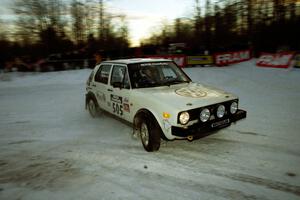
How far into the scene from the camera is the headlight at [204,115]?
150 inches

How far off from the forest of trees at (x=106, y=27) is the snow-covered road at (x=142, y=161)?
2115 centimetres

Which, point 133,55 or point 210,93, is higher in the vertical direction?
point 133,55

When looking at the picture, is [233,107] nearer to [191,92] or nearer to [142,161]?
[191,92]

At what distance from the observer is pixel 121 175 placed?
3510 millimetres

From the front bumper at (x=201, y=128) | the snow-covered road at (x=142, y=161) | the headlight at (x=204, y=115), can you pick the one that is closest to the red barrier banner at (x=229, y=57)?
the snow-covered road at (x=142, y=161)

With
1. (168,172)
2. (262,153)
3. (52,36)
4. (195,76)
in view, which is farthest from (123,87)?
(52,36)

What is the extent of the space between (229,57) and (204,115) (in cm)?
1647

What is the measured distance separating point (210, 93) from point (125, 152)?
1.95m

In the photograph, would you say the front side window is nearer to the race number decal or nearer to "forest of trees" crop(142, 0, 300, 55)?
the race number decal

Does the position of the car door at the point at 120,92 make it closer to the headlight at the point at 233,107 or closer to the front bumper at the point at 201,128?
the front bumper at the point at 201,128

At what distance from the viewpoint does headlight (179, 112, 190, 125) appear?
3648mm

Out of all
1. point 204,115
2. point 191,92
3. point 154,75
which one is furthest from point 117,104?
point 204,115

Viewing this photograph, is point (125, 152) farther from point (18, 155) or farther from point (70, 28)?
point (70, 28)

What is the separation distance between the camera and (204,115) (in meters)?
3.83
